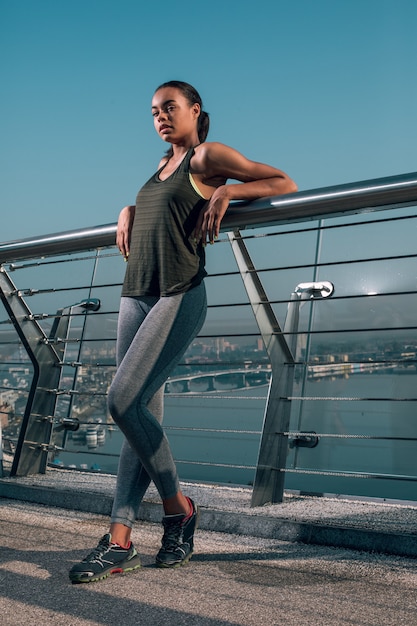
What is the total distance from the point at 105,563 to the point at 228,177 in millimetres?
1064

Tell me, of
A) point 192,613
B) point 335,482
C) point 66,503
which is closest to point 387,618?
point 192,613

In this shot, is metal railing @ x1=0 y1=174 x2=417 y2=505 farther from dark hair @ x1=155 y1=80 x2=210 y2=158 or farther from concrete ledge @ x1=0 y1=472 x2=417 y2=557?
dark hair @ x1=155 y1=80 x2=210 y2=158

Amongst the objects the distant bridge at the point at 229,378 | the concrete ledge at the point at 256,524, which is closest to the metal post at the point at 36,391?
the concrete ledge at the point at 256,524

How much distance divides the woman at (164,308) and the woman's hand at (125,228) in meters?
0.05

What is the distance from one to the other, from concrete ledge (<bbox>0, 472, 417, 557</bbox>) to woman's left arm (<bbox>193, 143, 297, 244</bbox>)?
85 centimetres

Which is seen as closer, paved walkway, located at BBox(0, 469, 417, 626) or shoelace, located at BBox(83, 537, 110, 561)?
paved walkway, located at BBox(0, 469, 417, 626)

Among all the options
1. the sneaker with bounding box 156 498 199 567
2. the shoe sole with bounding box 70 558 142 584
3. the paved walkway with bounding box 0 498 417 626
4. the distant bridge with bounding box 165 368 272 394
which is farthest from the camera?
the distant bridge with bounding box 165 368 272 394

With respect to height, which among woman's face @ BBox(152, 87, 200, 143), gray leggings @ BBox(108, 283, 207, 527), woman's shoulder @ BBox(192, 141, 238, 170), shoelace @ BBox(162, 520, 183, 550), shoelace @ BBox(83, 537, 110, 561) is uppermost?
woman's face @ BBox(152, 87, 200, 143)

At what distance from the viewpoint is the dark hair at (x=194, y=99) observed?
6.86 ft

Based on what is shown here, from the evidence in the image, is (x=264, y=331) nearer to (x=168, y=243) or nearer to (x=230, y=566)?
(x=168, y=243)

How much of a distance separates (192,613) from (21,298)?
184cm

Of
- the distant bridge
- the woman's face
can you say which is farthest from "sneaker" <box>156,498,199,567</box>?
the woman's face

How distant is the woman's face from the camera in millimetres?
2078

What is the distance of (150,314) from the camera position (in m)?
1.92
